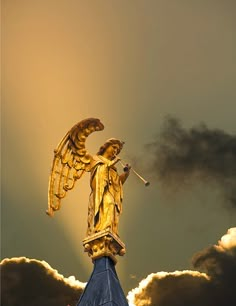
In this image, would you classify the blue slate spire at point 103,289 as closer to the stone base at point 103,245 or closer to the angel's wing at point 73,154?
the stone base at point 103,245

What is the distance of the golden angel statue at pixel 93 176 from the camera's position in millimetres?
11422

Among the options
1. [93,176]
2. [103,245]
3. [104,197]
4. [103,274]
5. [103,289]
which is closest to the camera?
[103,289]

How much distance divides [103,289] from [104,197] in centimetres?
166

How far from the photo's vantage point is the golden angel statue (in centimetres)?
1142

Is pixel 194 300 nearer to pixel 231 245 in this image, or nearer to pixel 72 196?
pixel 231 245

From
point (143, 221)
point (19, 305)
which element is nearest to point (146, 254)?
point (143, 221)

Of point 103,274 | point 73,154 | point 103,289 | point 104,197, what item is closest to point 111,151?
point 73,154

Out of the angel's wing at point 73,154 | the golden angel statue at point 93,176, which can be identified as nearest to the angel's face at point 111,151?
the golden angel statue at point 93,176

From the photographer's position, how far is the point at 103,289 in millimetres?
10375

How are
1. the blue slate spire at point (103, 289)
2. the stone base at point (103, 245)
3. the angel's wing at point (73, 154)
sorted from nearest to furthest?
the blue slate spire at point (103, 289) < the stone base at point (103, 245) < the angel's wing at point (73, 154)

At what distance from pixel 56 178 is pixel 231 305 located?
33.1ft

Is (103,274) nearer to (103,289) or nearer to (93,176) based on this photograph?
(103,289)

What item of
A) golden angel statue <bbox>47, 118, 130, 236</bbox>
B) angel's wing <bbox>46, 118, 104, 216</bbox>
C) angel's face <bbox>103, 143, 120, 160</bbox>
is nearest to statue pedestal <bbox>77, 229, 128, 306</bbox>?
golden angel statue <bbox>47, 118, 130, 236</bbox>

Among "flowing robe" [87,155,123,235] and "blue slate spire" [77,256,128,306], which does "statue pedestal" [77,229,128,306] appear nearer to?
"blue slate spire" [77,256,128,306]
